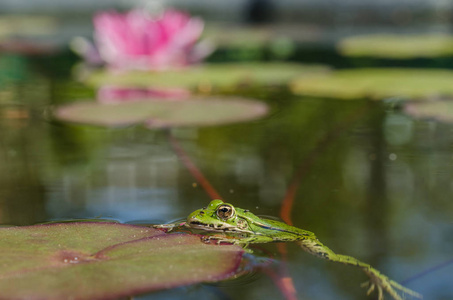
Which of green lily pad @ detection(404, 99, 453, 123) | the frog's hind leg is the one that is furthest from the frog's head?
green lily pad @ detection(404, 99, 453, 123)

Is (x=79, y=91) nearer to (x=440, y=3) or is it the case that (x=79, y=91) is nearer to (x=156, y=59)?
(x=156, y=59)

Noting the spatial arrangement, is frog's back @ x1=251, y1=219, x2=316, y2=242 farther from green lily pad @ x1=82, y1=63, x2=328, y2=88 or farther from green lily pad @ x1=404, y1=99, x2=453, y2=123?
green lily pad @ x1=82, y1=63, x2=328, y2=88

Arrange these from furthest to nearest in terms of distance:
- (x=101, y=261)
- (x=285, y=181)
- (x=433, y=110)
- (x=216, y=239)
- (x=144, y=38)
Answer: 1. (x=144, y=38)
2. (x=433, y=110)
3. (x=285, y=181)
4. (x=216, y=239)
5. (x=101, y=261)

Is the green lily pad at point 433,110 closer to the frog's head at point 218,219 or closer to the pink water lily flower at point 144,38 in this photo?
the frog's head at point 218,219

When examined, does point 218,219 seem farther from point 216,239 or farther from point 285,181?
point 285,181

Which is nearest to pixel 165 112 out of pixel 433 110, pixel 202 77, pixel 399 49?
pixel 202 77

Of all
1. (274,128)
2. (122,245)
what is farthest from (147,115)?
(122,245)
